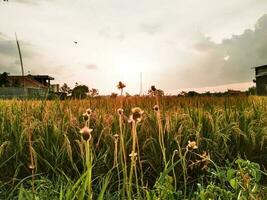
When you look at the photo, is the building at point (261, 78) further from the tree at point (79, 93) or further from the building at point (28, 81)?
the tree at point (79, 93)

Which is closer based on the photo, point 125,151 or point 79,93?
point 125,151

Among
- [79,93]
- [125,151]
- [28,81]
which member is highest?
[28,81]

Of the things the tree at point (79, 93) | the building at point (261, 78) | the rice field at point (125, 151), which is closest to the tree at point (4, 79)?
the building at point (261, 78)

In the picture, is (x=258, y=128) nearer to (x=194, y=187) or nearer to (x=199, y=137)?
(x=199, y=137)

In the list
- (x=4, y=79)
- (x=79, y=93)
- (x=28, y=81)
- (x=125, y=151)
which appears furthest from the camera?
(x=4, y=79)

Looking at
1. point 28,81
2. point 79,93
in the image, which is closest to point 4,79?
point 28,81

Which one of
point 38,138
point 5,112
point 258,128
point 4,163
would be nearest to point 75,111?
point 5,112

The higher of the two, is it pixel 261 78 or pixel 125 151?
pixel 261 78

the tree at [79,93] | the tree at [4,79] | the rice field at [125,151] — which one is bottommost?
the rice field at [125,151]

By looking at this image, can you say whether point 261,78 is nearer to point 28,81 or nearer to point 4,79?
point 28,81

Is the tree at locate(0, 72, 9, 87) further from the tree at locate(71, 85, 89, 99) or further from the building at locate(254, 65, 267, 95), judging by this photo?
the tree at locate(71, 85, 89, 99)

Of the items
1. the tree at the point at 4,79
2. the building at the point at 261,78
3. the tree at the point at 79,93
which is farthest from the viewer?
the building at the point at 261,78

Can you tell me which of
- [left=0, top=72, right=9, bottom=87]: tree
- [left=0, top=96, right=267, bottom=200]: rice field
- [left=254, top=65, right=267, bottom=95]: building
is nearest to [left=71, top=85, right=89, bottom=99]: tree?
[left=0, top=96, right=267, bottom=200]: rice field

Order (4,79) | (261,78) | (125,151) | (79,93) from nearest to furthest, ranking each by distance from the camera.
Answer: (125,151) → (79,93) → (4,79) → (261,78)
